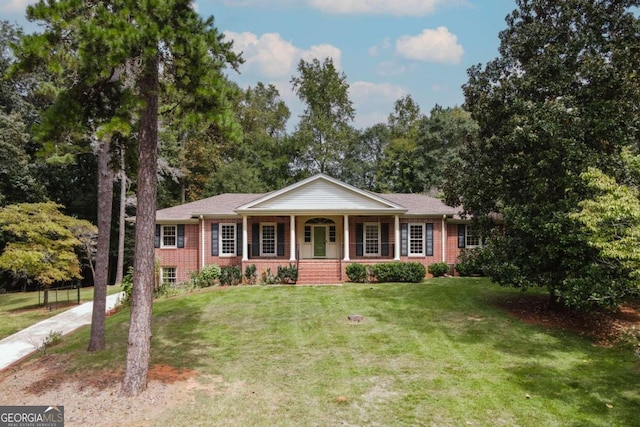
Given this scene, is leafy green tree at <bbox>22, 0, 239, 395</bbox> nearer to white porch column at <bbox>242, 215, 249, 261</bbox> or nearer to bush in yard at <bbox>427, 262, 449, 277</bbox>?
white porch column at <bbox>242, 215, 249, 261</bbox>

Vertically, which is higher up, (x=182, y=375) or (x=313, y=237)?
(x=313, y=237)

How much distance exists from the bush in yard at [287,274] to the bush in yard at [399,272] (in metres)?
3.53

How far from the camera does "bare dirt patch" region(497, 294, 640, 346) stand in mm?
10859

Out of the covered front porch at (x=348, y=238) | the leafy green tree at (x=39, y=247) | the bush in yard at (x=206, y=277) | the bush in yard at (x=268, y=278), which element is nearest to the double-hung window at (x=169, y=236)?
the bush in yard at (x=206, y=277)

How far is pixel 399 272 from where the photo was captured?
1834cm

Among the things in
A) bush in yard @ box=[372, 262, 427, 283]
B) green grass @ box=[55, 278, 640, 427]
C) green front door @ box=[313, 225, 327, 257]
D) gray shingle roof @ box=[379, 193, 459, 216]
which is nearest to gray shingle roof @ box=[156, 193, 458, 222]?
gray shingle roof @ box=[379, 193, 459, 216]

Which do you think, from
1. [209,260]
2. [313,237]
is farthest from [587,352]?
[209,260]

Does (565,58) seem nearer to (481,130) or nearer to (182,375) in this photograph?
(481,130)

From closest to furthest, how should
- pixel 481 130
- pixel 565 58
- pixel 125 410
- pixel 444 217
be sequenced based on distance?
1. pixel 125 410
2. pixel 565 58
3. pixel 481 130
4. pixel 444 217

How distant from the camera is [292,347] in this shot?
9984mm

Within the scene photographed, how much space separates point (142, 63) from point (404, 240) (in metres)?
15.8

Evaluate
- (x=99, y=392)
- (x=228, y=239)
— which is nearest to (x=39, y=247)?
(x=228, y=239)

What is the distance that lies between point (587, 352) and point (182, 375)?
8.94m

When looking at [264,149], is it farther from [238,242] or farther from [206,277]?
[206,277]
